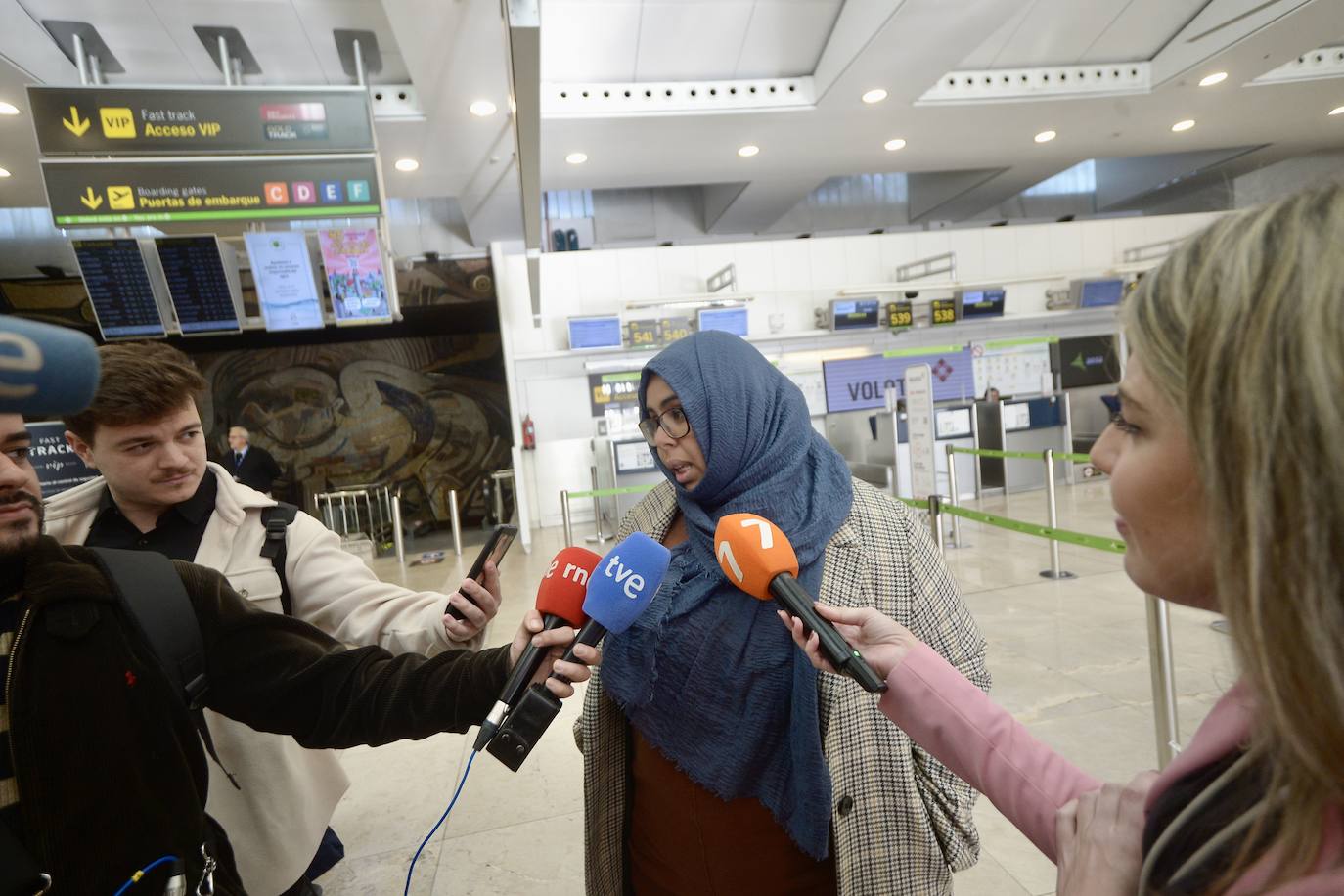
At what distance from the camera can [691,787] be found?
4.56ft

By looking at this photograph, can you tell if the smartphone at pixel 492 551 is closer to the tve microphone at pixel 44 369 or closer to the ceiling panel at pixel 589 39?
the tve microphone at pixel 44 369

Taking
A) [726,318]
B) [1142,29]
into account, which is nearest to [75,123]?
[726,318]

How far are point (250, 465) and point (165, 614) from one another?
648 cm

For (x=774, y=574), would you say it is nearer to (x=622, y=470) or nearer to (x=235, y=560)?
(x=235, y=560)

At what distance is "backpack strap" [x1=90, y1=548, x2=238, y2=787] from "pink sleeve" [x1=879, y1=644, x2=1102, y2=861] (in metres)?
1.06

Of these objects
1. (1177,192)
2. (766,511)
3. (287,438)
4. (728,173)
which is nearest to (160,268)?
(766,511)

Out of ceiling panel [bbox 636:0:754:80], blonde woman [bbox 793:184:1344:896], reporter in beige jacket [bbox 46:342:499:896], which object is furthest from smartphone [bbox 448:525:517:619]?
ceiling panel [bbox 636:0:754:80]

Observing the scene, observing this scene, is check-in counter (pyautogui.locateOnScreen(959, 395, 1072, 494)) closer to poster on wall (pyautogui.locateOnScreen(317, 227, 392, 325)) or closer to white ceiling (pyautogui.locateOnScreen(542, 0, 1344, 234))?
white ceiling (pyautogui.locateOnScreen(542, 0, 1344, 234))

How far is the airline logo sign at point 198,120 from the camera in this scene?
3.68 metres

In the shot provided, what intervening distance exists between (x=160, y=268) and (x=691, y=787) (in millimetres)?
5392

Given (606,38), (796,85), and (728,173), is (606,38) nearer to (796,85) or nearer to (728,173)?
(796,85)

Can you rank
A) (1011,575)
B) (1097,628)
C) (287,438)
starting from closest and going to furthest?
(1097,628) → (1011,575) → (287,438)

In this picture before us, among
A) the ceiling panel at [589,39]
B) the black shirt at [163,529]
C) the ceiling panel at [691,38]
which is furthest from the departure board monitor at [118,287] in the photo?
the ceiling panel at [691,38]

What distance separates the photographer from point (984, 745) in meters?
0.90
